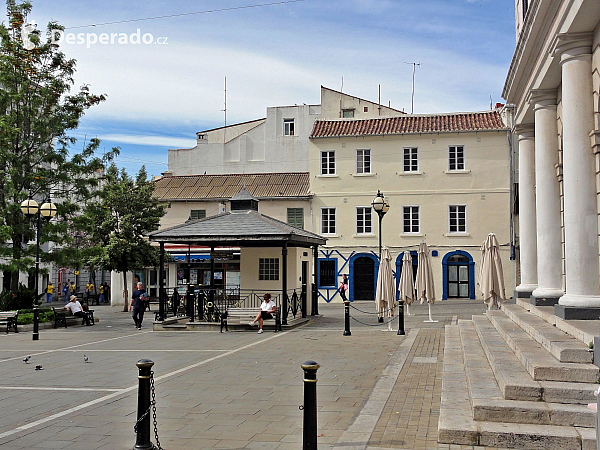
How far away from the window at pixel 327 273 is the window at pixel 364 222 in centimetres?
242

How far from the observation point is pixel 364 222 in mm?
37031

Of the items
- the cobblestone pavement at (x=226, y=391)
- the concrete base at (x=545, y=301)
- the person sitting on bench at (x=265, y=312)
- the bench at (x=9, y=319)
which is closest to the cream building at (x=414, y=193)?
the person sitting on bench at (x=265, y=312)

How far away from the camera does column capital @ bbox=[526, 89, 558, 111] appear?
12008 millimetres

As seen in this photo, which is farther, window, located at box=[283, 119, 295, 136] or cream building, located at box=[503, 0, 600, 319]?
window, located at box=[283, 119, 295, 136]

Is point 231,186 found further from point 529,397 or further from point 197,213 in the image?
point 529,397

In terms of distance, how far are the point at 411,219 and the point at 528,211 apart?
71.9 feet

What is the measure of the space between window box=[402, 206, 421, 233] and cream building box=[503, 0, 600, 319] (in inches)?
940

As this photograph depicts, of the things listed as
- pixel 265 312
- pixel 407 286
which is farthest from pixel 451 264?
pixel 265 312

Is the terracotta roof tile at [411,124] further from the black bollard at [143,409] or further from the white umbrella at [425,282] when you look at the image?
the black bollard at [143,409]

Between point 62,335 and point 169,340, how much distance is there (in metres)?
4.37

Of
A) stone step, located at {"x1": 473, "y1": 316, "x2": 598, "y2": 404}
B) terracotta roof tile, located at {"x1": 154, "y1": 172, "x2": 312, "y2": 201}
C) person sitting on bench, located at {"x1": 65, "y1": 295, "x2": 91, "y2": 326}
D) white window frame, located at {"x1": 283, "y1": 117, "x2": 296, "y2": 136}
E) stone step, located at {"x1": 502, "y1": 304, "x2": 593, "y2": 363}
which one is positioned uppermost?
white window frame, located at {"x1": 283, "y1": 117, "x2": 296, "y2": 136}

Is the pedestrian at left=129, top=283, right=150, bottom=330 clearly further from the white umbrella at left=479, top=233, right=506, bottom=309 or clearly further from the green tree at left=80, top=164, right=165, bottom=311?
the white umbrella at left=479, top=233, right=506, bottom=309

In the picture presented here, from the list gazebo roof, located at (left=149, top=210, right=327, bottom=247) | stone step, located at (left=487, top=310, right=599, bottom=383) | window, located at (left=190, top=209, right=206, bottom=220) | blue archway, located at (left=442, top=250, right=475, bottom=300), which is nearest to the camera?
stone step, located at (left=487, top=310, right=599, bottom=383)

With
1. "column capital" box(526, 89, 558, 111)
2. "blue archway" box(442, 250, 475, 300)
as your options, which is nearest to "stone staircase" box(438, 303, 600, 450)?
"column capital" box(526, 89, 558, 111)
